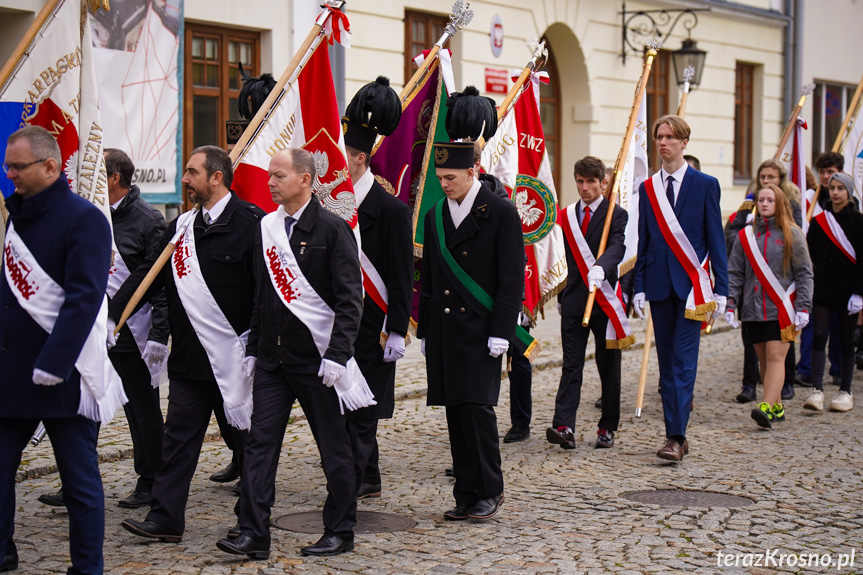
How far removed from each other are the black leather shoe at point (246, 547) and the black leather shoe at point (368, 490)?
1.29 meters

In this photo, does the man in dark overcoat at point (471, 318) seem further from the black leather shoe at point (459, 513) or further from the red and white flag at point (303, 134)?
the red and white flag at point (303, 134)

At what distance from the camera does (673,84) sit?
2109cm

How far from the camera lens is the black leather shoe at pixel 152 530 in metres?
5.70

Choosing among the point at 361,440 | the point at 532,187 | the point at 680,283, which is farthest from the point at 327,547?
the point at 532,187

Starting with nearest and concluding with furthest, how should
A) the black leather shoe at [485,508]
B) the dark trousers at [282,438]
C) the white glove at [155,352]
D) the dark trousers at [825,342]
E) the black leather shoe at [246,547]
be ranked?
the black leather shoe at [246,547] < the dark trousers at [282,438] < the black leather shoe at [485,508] < the white glove at [155,352] < the dark trousers at [825,342]

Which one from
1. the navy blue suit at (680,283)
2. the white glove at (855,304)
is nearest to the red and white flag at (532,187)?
the navy blue suit at (680,283)

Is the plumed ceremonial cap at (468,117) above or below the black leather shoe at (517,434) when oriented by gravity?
above

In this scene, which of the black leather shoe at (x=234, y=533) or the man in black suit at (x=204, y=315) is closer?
the black leather shoe at (x=234, y=533)

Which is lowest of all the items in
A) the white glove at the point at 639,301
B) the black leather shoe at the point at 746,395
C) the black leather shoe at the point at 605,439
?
the black leather shoe at the point at 605,439

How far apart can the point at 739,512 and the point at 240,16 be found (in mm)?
9227

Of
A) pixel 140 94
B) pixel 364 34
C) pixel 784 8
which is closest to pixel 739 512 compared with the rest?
pixel 140 94

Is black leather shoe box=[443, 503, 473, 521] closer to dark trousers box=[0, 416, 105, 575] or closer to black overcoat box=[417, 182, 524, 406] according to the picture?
black overcoat box=[417, 182, 524, 406]

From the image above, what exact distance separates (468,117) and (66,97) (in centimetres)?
206

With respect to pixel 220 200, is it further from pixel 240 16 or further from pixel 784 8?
pixel 784 8
